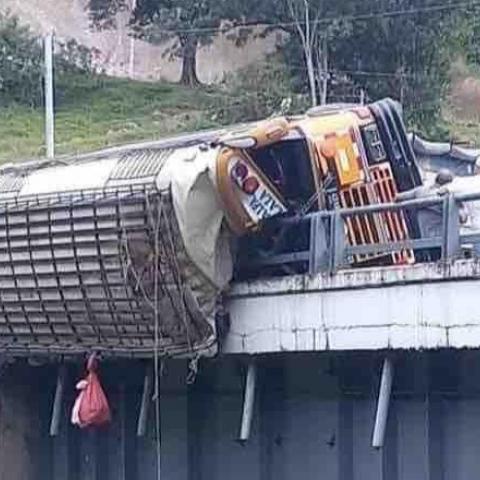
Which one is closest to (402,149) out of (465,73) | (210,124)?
(210,124)

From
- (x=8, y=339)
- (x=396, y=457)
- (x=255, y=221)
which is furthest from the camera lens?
(x=8, y=339)

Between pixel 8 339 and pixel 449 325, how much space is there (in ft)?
19.6

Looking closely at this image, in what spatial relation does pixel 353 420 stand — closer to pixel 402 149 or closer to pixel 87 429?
pixel 402 149

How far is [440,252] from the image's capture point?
12.8m

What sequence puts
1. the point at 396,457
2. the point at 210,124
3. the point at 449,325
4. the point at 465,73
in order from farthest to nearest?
1. the point at 465,73
2. the point at 210,124
3. the point at 396,457
4. the point at 449,325

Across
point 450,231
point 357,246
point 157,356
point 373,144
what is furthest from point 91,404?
point 450,231

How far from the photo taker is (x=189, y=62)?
5003 centimetres

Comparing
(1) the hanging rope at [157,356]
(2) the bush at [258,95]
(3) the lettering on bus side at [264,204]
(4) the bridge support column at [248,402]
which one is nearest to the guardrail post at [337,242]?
(3) the lettering on bus side at [264,204]

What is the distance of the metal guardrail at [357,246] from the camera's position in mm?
11969

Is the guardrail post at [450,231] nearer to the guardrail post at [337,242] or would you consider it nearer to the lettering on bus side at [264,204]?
the guardrail post at [337,242]

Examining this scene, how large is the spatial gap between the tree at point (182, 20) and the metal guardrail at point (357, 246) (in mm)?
30364

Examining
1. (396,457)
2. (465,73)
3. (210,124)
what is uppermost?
(465,73)

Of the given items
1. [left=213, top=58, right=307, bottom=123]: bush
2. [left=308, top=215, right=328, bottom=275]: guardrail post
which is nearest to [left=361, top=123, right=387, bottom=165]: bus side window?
[left=308, top=215, right=328, bottom=275]: guardrail post

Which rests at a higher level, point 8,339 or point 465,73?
point 465,73
